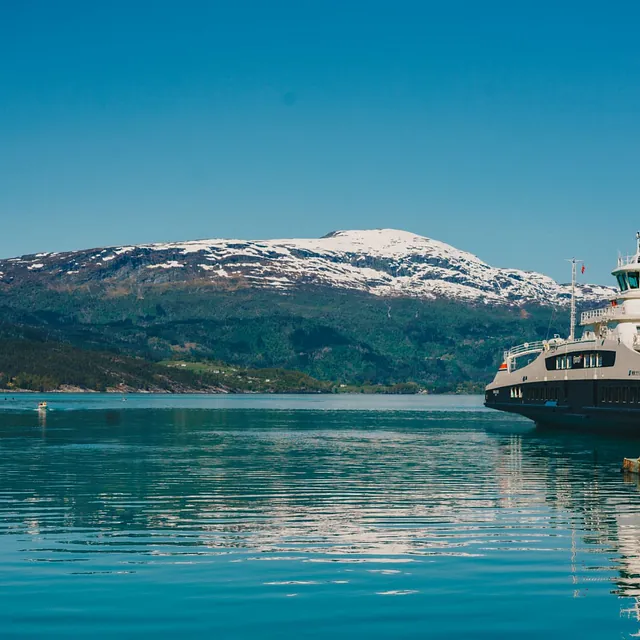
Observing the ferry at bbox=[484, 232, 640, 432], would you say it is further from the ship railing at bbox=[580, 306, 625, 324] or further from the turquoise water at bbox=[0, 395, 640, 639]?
the turquoise water at bbox=[0, 395, 640, 639]

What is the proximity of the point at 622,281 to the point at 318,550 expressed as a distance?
341ft

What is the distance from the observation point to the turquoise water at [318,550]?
29.9 metres

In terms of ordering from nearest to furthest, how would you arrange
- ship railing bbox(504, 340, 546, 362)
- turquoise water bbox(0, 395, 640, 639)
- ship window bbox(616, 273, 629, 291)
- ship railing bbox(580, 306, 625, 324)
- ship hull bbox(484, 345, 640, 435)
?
1. turquoise water bbox(0, 395, 640, 639)
2. ship hull bbox(484, 345, 640, 435)
3. ship railing bbox(580, 306, 625, 324)
4. ship window bbox(616, 273, 629, 291)
5. ship railing bbox(504, 340, 546, 362)

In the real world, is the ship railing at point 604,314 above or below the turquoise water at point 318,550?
above

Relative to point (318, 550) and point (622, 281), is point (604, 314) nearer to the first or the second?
point (622, 281)

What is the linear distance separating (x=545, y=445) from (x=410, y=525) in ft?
249

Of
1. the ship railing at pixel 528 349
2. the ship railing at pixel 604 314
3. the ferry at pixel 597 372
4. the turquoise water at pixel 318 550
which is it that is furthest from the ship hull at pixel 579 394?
the turquoise water at pixel 318 550

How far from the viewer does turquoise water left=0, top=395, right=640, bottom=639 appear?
29.9m

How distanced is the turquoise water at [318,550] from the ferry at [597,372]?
3698cm

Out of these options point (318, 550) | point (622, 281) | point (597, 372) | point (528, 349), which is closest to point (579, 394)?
point (597, 372)

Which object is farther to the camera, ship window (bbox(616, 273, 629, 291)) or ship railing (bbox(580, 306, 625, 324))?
ship window (bbox(616, 273, 629, 291))

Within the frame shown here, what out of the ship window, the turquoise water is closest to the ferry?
the ship window

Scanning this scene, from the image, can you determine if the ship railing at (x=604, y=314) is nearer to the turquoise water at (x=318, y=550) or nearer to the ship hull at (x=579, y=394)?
the ship hull at (x=579, y=394)

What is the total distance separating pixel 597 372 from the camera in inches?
5037
